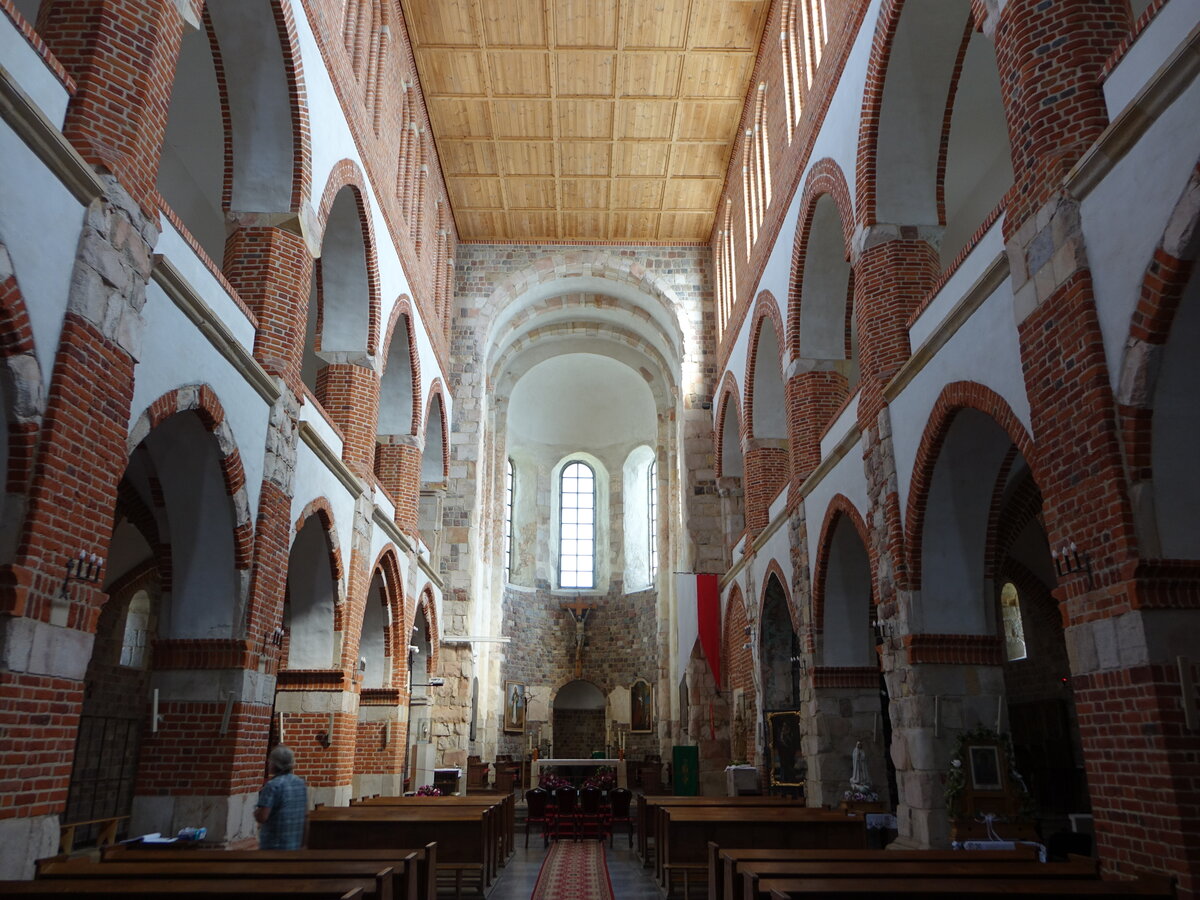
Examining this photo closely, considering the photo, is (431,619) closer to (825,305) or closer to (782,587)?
(782,587)

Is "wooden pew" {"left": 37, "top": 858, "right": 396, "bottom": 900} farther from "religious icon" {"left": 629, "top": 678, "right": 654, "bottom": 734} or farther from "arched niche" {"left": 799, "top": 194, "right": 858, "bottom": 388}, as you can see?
"religious icon" {"left": 629, "top": 678, "right": 654, "bottom": 734}

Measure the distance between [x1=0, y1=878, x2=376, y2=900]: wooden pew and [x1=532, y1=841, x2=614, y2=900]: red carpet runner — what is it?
19.8 ft

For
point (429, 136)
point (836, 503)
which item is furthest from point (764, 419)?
point (429, 136)

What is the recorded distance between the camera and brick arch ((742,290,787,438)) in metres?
15.5

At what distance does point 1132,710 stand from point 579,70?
15.9m

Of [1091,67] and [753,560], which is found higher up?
[1091,67]

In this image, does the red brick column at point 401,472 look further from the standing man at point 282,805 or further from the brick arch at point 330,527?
the standing man at point 282,805

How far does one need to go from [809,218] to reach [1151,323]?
843 centimetres

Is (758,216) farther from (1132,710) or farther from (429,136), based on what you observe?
(1132,710)

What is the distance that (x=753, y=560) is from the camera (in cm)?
1783

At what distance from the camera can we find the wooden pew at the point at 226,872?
541cm

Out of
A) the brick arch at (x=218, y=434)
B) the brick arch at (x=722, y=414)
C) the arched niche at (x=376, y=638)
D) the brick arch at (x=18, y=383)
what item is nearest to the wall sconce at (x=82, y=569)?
the brick arch at (x=18, y=383)

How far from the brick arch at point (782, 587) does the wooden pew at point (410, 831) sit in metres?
5.71

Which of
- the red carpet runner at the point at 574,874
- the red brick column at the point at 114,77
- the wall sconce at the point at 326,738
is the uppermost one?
the red brick column at the point at 114,77
